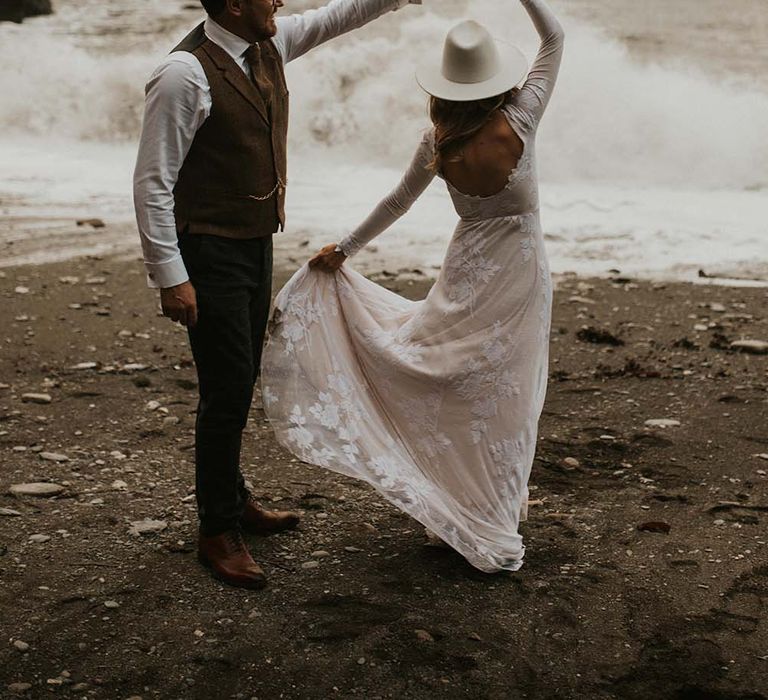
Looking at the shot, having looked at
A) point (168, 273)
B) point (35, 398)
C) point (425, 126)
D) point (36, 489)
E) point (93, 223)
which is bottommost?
point (93, 223)

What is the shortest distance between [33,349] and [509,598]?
3.79 m

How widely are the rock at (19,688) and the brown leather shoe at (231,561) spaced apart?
79 centimetres

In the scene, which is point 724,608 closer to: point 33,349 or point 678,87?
point 33,349

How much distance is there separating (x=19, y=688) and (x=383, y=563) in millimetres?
1315

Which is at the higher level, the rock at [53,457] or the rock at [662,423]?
the rock at [53,457]

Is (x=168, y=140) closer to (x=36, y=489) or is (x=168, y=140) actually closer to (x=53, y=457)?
(x=36, y=489)

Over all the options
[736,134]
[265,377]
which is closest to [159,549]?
[265,377]

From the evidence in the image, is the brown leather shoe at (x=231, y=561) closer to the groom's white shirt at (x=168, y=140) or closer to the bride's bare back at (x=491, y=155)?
the groom's white shirt at (x=168, y=140)

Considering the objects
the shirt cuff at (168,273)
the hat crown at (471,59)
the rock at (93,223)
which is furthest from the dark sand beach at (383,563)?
the rock at (93,223)

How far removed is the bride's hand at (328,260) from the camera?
4.15m

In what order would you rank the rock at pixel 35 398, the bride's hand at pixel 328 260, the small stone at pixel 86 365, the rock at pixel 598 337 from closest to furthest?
the bride's hand at pixel 328 260 → the rock at pixel 35 398 → the small stone at pixel 86 365 → the rock at pixel 598 337

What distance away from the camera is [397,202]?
408cm

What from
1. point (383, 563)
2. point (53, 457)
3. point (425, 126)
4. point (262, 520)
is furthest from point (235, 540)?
point (425, 126)

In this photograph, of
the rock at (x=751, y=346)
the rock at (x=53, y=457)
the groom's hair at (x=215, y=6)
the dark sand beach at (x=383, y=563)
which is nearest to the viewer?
the dark sand beach at (x=383, y=563)
